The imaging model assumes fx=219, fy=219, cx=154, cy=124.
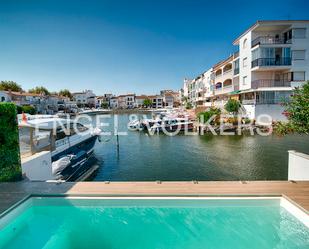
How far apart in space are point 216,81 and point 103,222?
41.0m

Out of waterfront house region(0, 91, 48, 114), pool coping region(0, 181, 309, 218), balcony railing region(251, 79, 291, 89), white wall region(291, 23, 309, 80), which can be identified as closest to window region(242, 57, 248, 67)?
balcony railing region(251, 79, 291, 89)

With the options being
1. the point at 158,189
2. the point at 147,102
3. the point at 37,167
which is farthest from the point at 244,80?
the point at 147,102

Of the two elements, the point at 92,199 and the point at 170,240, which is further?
the point at 92,199

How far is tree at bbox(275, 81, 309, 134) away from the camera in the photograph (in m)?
7.45

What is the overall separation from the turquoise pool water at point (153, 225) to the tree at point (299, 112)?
3.16 metres

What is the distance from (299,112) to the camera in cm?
762

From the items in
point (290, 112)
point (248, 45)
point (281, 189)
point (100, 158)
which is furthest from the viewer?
point (248, 45)

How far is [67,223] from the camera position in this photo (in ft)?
19.5

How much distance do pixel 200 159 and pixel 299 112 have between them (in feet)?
30.3

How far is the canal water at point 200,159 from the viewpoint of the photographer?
42.5 feet

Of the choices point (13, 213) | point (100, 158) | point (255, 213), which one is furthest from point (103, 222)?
point (100, 158)

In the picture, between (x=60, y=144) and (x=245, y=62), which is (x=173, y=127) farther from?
(x=60, y=144)

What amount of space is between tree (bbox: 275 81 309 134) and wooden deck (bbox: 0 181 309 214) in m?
2.05

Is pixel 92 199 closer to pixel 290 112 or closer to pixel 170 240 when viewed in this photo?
pixel 170 240
